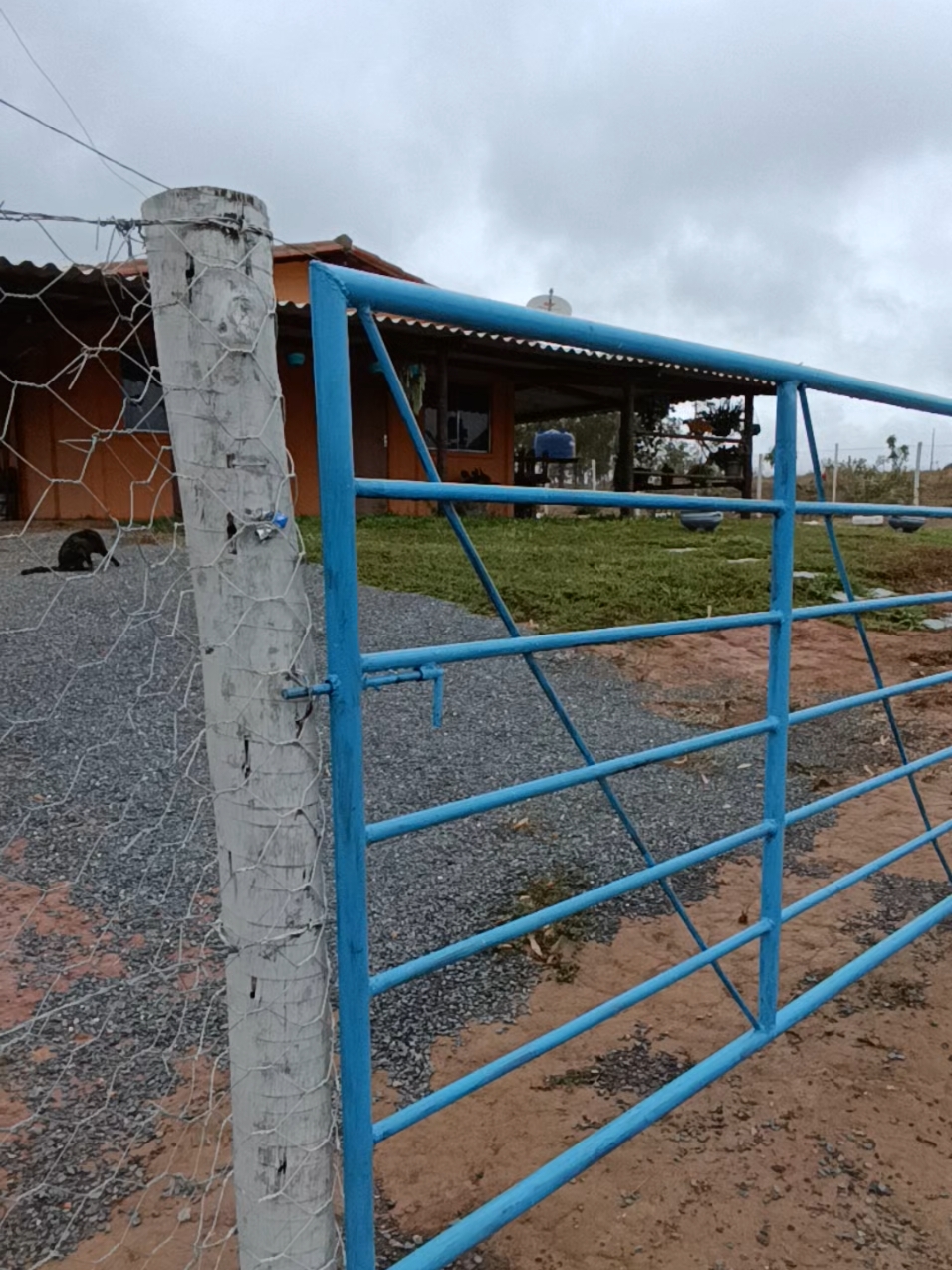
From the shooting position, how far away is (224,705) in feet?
4.01

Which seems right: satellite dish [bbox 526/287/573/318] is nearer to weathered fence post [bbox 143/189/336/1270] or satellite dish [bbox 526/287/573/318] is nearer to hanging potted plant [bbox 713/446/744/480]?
hanging potted plant [bbox 713/446/744/480]

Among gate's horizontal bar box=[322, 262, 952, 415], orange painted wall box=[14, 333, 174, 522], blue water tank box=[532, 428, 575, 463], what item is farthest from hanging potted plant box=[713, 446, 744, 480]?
gate's horizontal bar box=[322, 262, 952, 415]

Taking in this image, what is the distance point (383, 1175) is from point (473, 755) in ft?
8.69

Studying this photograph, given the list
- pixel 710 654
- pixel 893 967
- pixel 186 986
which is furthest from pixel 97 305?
pixel 893 967

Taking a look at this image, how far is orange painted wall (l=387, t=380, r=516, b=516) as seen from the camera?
13898mm

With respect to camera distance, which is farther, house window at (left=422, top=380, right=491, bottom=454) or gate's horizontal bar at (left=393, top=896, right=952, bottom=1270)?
house window at (left=422, top=380, right=491, bottom=454)

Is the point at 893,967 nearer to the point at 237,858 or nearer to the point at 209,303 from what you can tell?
the point at 237,858

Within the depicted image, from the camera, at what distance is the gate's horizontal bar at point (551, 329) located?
1.25 meters

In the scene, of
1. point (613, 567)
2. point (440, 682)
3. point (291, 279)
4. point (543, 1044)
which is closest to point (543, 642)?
point (440, 682)

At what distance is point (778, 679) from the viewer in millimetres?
2059

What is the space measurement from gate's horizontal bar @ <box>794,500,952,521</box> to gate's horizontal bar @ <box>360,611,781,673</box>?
29 cm

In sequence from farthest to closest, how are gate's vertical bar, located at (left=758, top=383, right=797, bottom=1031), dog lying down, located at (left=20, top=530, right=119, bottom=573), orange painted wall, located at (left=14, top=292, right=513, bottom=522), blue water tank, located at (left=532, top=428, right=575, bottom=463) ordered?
1. blue water tank, located at (left=532, top=428, right=575, bottom=463)
2. orange painted wall, located at (left=14, top=292, right=513, bottom=522)
3. dog lying down, located at (left=20, top=530, right=119, bottom=573)
4. gate's vertical bar, located at (left=758, top=383, right=797, bottom=1031)

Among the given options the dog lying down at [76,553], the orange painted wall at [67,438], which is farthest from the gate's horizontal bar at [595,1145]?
the orange painted wall at [67,438]

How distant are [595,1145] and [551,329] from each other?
1.42m
